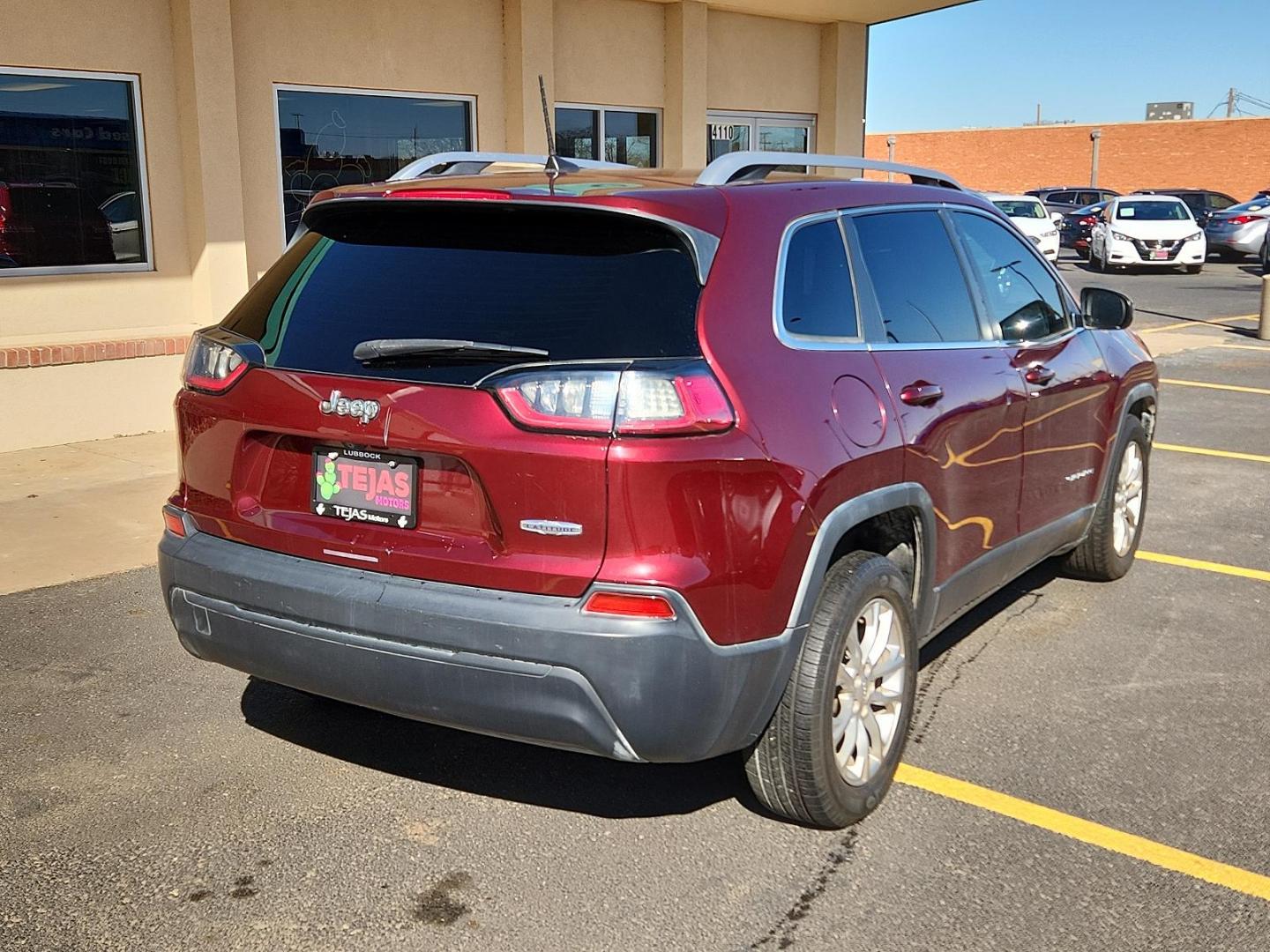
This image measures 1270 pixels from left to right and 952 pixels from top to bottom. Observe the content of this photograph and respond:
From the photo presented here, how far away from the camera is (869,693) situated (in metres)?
3.77

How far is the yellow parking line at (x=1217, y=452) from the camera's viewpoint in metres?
9.26

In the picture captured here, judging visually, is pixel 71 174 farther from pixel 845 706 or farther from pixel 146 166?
pixel 845 706

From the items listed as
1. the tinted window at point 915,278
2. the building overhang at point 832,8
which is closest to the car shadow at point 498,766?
the tinted window at point 915,278

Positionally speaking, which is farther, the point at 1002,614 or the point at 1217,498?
the point at 1217,498

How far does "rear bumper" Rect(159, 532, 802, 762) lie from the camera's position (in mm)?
3072

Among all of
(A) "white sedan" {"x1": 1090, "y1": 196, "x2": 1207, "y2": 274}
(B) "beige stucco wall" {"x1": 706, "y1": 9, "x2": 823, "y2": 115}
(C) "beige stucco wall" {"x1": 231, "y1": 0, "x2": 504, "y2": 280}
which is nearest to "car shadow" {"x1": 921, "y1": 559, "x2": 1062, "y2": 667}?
(C) "beige stucco wall" {"x1": 231, "y1": 0, "x2": 504, "y2": 280}

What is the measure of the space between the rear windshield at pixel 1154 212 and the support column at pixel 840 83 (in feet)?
53.8

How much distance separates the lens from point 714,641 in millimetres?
3129

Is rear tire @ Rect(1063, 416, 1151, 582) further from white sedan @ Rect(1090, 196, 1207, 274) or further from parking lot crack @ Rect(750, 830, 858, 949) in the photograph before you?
white sedan @ Rect(1090, 196, 1207, 274)

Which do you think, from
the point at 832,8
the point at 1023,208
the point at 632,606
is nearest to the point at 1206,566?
the point at 632,606

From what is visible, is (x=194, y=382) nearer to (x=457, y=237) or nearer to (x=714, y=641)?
(x=457, y=237)

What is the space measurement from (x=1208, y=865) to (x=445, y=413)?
2370 millimetres

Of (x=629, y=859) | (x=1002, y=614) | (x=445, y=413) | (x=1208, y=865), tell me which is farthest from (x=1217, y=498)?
(x=445, y=413)

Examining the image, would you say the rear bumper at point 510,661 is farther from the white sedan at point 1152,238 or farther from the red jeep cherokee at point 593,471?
the white sedan at point 1152,238
